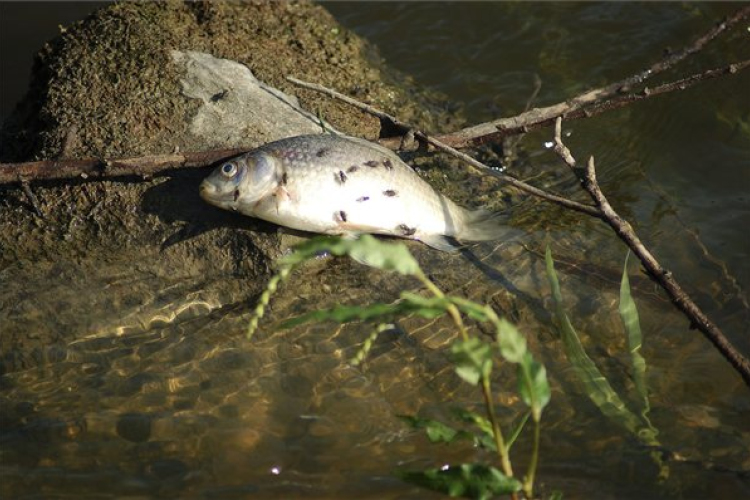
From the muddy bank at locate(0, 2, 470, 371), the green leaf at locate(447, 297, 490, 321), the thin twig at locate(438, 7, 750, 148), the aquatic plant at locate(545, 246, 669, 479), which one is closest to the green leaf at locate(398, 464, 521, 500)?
the green leaf at locate(447, 297, 490, 321)

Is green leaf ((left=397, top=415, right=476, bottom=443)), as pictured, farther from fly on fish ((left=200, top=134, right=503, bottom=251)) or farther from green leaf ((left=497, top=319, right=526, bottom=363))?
fly on fish ((left=200, top=134, right=503, bottom=251))

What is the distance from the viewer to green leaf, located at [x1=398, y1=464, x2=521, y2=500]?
3.64 m

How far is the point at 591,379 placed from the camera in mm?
4887

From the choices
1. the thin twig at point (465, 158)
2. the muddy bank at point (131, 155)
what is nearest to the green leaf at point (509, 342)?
the thin twig at point (465, 158)

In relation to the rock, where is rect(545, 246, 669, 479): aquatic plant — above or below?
below

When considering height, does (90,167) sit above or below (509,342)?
above

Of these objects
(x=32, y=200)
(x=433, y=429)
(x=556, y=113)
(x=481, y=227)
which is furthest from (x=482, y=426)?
(x=32, y=200)

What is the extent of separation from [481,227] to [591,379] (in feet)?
4.46

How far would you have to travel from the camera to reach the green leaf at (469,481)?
11.9 ft

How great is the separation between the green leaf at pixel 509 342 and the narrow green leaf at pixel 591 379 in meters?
1.51

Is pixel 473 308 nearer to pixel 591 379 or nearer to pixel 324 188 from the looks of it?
pixel 591 379

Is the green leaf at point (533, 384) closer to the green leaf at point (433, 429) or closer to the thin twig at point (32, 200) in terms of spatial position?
the green leaf at point (433, 429)

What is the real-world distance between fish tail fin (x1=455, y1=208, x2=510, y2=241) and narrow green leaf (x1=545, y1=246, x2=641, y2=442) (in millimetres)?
780

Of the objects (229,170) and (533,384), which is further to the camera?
(229,170)
